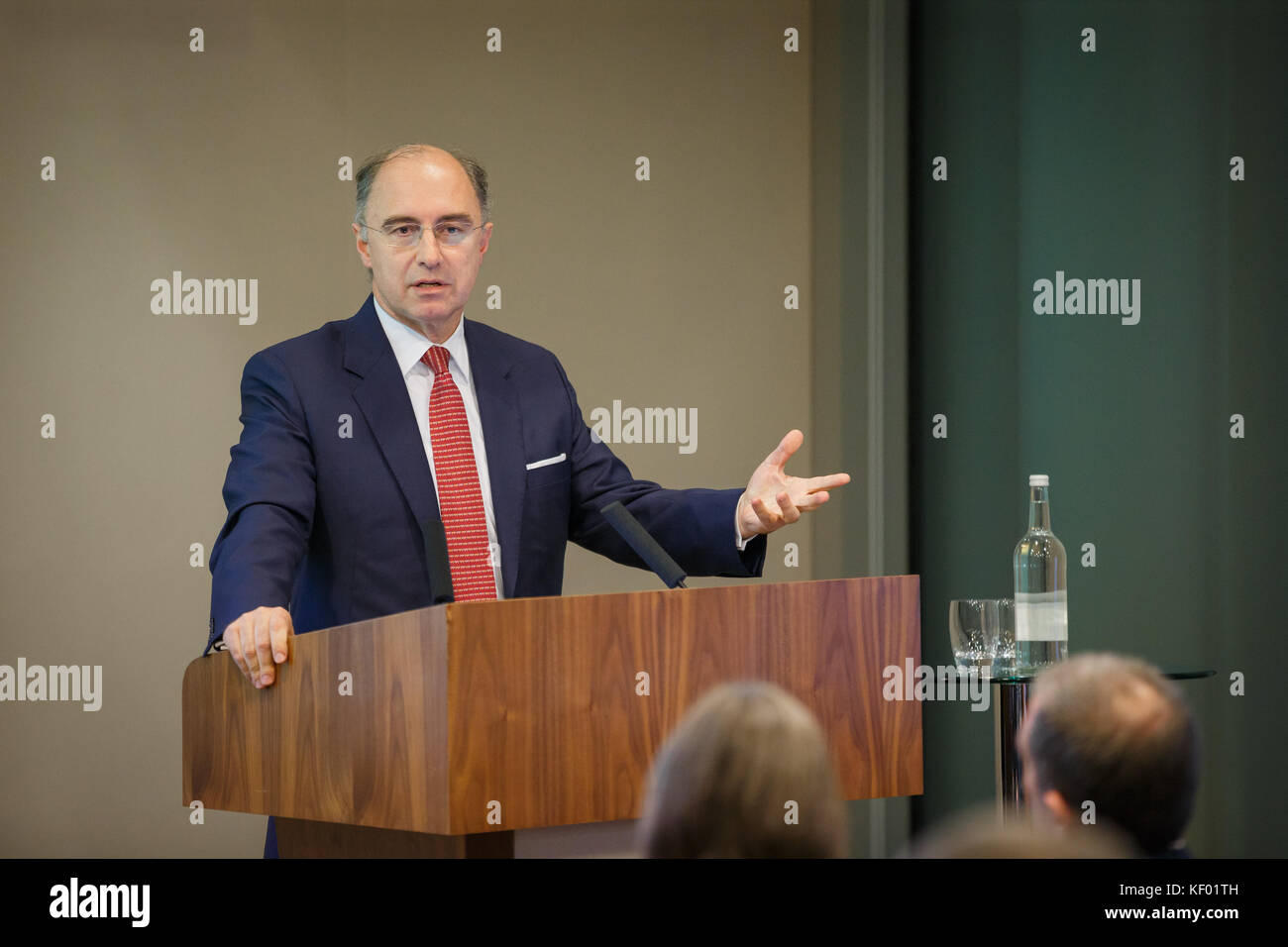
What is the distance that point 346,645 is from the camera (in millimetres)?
1623

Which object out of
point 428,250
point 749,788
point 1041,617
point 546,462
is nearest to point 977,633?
point 1041,617

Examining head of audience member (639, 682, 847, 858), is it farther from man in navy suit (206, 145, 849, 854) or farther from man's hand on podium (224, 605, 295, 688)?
man in navy suit (206, 145, 849, 854)

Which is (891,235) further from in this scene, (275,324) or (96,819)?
(96,819)

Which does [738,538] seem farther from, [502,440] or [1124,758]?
[1124,758]

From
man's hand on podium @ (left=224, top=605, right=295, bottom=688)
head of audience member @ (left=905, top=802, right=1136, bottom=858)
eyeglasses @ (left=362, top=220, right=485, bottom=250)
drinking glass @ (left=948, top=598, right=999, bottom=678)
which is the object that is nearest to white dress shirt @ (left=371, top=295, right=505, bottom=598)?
eyeglasses @ (left=362, top=220, right=485, bottom=250)

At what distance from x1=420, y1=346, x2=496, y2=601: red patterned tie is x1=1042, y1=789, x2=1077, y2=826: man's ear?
1.11 meters

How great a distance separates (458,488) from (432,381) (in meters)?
0.23

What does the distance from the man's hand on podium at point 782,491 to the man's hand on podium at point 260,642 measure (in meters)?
0.71

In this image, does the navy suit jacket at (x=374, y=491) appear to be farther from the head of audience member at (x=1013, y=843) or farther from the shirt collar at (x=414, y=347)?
the head of audience member at (x=1013, y=843)

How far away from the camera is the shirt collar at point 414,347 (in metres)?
2.46

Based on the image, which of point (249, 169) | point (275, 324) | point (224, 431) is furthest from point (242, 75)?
point (224, 431)

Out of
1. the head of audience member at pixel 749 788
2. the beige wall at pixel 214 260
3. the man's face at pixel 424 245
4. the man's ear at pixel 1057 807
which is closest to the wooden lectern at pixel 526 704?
the man's ear at pixel 1057 807

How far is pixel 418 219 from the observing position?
2.48 metres

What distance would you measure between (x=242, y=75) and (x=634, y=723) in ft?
10.5
